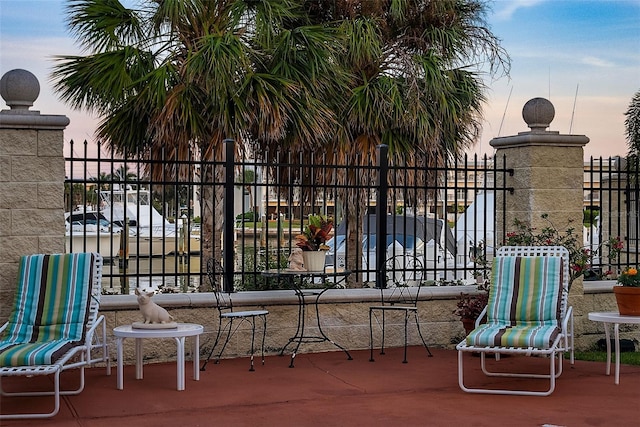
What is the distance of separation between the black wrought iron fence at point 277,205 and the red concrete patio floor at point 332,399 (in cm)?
125

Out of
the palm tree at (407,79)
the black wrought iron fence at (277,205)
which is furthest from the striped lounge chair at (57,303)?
the palm tree at (407,79)

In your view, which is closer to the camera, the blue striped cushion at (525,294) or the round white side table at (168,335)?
the round white side table at (168,335)

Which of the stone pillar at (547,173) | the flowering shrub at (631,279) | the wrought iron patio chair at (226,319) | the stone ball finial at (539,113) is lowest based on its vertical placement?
the wrought iron patio chair at (226,319)

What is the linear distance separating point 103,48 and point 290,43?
2.94 m

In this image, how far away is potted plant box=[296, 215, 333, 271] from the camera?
30.4ft

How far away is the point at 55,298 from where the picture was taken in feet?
26.0

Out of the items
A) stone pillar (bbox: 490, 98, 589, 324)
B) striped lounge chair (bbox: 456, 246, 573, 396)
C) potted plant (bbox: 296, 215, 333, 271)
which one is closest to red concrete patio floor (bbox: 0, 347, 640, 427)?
striped lounge chair (bbox: 456, 246, 573, 396)

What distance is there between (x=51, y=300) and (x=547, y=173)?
5759 millimetres

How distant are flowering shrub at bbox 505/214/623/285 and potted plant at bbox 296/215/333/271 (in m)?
2.21

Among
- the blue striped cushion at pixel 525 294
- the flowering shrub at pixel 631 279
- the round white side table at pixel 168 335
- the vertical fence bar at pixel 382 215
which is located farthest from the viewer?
the vertical fence bar at pixel 382 215

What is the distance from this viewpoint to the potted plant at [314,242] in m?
9.26

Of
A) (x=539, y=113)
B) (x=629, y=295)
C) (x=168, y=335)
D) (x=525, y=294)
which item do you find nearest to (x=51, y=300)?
(x=168, y=335)

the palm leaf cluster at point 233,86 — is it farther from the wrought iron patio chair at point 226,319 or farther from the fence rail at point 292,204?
the wrought iron patio chair at point 226,319

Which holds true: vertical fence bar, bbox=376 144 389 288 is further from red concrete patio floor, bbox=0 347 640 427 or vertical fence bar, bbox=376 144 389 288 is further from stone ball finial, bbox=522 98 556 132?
stone ball finial, bbox=522 98 556 132
